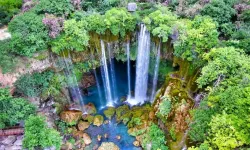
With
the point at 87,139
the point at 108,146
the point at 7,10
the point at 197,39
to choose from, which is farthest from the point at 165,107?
the point at 7,10

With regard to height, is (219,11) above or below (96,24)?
above

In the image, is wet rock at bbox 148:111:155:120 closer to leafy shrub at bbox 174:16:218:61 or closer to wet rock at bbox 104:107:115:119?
wet rock at bbox 104:107:115:119

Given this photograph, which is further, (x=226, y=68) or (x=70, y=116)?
(x=70, y=116)

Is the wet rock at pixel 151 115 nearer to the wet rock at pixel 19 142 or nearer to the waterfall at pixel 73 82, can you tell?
the waterfall at pixel 73 82

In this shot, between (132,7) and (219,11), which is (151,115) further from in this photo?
(219,11)

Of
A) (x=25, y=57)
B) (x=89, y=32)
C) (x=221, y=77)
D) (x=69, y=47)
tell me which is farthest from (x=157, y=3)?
(x=25, y=57)
